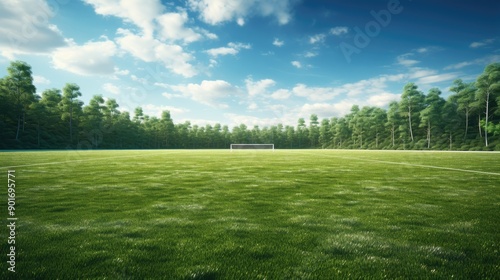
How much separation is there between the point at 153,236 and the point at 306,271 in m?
2.60

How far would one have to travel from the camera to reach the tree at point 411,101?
63.1 m

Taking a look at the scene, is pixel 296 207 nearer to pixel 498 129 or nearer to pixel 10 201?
pixel 10 201

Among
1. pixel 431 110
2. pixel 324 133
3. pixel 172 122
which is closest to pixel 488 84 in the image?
pixel 431 110

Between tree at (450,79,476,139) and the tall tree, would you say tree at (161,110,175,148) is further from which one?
tree at (450,79,476,139)

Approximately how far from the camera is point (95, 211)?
573cm

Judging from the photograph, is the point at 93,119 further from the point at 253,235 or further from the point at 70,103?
the point at 253,235

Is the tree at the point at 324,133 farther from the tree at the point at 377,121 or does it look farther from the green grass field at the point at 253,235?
the green grass field at the point at 253,235

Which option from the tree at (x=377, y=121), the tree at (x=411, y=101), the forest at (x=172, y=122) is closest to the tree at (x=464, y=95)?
the forest at (x=172, y=122)

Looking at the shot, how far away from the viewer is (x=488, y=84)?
163 ft

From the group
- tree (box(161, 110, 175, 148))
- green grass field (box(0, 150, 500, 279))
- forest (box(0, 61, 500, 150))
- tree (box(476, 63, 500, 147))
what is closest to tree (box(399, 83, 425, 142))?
forest (box(0, 61, 500, 150))

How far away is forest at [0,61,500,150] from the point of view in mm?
50447

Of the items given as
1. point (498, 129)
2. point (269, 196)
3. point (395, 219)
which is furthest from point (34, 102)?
point (498, 129)

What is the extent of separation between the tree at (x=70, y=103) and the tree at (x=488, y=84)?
9092 centimetres

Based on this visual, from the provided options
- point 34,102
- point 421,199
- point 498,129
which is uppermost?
point 34,102
